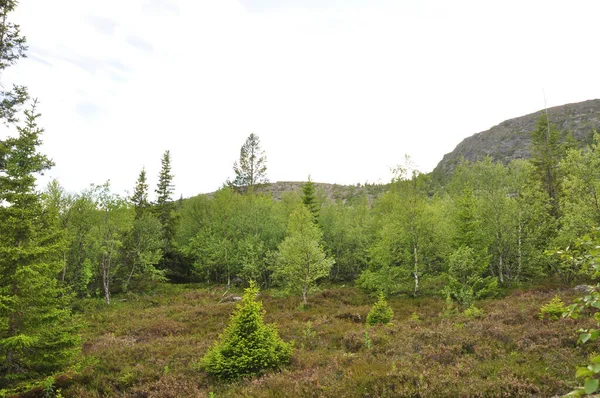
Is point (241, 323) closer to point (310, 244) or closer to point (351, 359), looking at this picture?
point (351, 359)

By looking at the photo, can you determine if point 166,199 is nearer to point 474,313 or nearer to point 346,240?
point 346,240

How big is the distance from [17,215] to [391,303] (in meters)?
23.3

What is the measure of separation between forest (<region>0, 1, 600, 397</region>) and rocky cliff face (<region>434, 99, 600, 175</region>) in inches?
3032

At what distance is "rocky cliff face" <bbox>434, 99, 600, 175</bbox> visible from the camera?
358 ft

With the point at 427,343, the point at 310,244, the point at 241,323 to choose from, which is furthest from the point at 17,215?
the point at 310,244

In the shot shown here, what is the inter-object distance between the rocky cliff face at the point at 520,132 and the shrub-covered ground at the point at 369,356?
9051 cm

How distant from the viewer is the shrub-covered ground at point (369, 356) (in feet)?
32.2

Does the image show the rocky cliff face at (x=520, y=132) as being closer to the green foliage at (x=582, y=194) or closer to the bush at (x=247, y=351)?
the green foliage at (x=582, y=194)

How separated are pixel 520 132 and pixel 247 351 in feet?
487

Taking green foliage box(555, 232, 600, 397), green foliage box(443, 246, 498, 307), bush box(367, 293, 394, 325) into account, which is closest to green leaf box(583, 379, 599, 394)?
green foliage box(555, 232, 600, 397)

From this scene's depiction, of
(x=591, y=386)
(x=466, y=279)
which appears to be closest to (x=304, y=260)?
(x=466, y=279)

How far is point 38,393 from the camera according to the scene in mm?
12195

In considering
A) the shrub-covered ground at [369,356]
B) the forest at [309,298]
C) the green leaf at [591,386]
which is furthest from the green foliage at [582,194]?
the green leaf at [591,386]

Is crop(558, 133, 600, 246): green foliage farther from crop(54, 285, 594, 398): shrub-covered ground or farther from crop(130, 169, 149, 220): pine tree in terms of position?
crop(130, 169, 149, 220): pine tree
